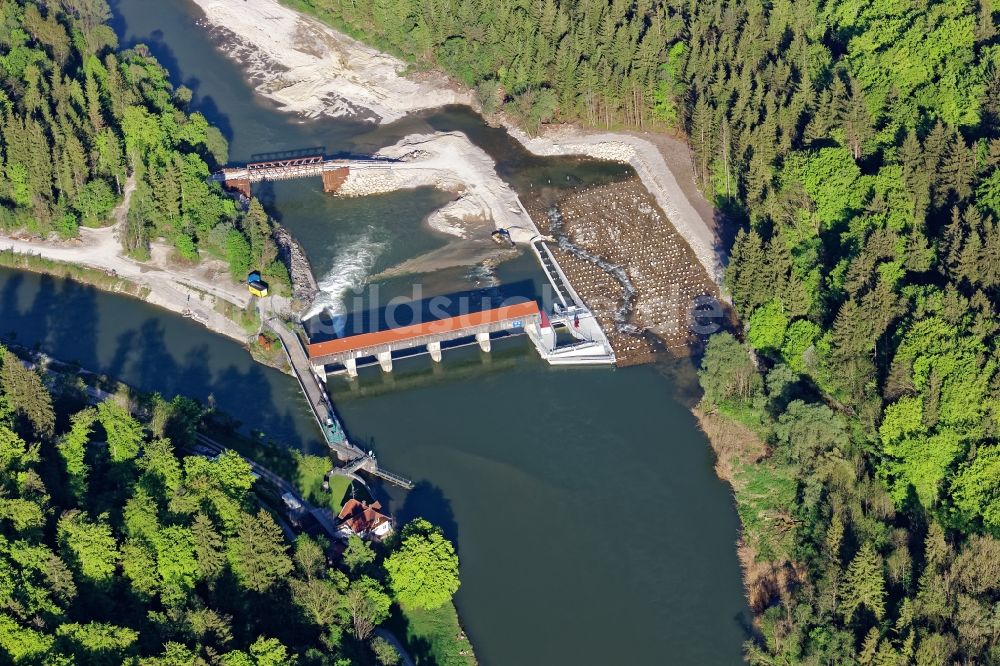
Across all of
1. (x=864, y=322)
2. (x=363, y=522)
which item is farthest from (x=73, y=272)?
(x=864, y=322)

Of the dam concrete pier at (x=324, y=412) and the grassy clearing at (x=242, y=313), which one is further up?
the grassy clearing at (x=242, y=313)

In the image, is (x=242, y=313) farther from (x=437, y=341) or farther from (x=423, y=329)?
(x=437, y=341)

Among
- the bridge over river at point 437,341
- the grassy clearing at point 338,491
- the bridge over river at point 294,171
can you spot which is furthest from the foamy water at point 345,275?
the grassy clearing at point 338,491

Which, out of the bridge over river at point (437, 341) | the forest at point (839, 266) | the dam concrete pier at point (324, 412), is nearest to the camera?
the forest at point (839, 266)

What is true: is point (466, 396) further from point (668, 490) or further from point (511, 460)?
point (668, 490)

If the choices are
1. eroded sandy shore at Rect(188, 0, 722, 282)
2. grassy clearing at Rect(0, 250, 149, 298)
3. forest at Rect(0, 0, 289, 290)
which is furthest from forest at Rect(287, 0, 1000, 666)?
grassy clearing at Rect(0, 250, 149, 298)

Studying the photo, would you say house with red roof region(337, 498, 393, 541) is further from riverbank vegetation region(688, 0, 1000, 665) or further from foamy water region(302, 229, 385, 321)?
riverbank vegetation region(688, 0, 1000, 665)

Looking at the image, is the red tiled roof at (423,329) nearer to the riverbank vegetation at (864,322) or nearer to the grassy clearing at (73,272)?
the riverbank vegetation at (864,322)
